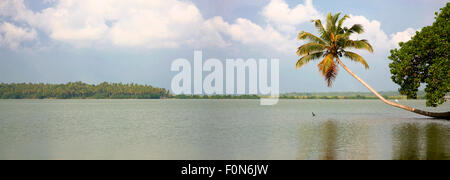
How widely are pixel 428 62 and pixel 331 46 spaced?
7.88m

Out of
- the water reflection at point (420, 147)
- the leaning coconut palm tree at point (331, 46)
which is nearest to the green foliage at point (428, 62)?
the leaning coconut palm tree at point (331, 46)

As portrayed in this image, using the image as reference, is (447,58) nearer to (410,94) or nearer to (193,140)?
(410,94)

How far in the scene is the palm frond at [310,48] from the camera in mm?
32344

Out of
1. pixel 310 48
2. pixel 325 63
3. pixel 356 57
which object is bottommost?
pixel 325 63

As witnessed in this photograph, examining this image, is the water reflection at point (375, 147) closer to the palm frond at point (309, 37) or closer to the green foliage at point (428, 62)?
the green foliage at point (428, 62)

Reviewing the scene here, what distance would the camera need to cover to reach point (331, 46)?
3253cm

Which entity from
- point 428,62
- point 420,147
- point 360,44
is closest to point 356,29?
point 360,44

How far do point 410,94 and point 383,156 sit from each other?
68.6 ft

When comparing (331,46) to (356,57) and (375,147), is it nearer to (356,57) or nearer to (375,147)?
(356,57)

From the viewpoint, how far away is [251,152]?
16.5 metres

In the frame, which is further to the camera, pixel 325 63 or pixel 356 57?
pixel 356 57
